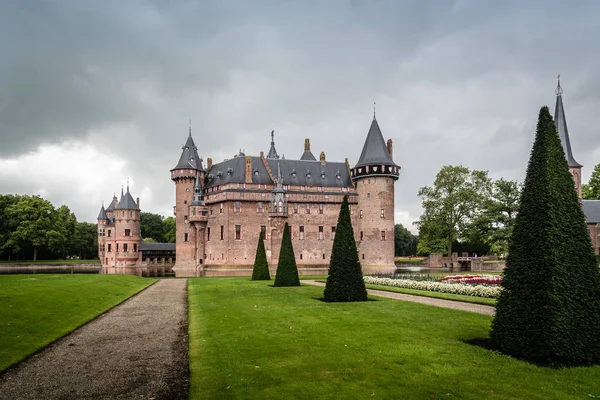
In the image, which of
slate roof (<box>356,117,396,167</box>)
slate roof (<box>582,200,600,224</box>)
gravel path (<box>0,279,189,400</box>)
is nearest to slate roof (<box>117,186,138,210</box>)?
slate roof (<box>356,117,396,167</box>)

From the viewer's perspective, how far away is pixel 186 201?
2308 inches

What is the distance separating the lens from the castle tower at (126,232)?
70312 millimetres

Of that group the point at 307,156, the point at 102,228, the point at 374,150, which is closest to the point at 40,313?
the point at 374,150

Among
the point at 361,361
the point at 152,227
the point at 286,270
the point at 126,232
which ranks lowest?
the point at 361,361

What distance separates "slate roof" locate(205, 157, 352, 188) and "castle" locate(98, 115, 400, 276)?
12cm

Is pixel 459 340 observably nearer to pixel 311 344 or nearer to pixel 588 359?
pixel 588 359

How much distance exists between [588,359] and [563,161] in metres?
3.78

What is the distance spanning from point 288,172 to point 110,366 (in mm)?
50197

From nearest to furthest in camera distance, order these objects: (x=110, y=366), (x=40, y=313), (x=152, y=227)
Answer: (x=110, y=366) → (x=40, y=313) → (x=152, y=227)

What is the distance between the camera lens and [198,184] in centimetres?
5797

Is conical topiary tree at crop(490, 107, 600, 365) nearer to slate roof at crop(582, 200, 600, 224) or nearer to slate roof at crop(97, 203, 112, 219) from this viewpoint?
slate roof at crop(582, 200, 600, 224)

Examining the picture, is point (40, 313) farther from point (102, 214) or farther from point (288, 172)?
point (102, 214)

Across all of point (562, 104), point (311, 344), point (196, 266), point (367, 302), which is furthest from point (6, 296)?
point (562, 104)

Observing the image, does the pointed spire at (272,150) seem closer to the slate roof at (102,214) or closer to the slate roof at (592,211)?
the slate roof at (102,214)
